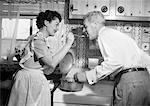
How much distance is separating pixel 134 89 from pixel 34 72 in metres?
0.76

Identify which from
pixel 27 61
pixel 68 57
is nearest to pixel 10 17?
pixel 68 57

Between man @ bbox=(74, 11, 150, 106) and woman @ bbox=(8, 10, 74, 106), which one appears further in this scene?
woman @ bbox=(8, 10, 74, 106)

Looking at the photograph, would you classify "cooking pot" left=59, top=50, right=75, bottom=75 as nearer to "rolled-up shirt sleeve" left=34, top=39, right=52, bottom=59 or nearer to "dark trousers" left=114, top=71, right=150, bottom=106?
"rolled-up shirt sleeve" left=34, top=39, right=52, bottom=59

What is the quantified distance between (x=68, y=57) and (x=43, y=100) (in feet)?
2.89

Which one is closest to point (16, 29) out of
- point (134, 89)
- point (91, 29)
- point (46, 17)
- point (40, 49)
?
point (46, 17)

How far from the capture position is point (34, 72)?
1.71 metres

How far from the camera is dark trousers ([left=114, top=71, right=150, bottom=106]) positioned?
5.07ft

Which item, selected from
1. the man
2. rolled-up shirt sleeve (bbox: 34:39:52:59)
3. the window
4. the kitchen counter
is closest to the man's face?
the man

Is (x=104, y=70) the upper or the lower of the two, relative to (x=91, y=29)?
lower

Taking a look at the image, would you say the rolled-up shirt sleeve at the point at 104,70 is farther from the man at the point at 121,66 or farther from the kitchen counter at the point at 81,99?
the kitchen counter at the point at 81,99

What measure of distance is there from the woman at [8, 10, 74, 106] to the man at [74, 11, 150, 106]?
10.8 inches

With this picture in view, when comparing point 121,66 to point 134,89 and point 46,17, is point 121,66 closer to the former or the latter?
point 134,89

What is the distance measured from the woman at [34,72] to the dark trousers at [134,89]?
50 centimetres

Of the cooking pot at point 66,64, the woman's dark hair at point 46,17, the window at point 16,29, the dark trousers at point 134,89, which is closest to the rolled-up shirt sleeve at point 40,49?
the woman's dark hair at point 46,17
